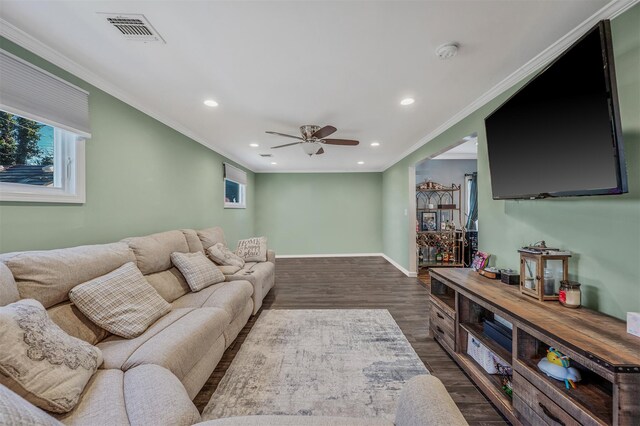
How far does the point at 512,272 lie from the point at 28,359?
301cm

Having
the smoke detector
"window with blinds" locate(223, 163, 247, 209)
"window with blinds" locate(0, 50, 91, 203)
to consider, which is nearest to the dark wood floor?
"window with blinds" locate(223, 163, 247, 209)

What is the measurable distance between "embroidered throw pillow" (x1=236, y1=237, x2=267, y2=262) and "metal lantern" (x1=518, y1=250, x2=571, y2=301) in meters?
3.29

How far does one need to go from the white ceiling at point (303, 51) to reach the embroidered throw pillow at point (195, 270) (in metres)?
1.65

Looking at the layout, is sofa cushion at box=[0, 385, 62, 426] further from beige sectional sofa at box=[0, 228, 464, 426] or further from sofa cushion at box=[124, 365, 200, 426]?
sofa cushion at box=[124, 365, 200, 426]

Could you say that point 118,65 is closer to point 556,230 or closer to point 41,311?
point 41,311

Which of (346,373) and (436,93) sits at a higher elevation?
(436,93)

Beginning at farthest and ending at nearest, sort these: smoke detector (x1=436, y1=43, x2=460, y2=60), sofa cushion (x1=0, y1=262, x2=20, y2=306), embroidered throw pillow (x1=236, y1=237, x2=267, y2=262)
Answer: embroidered throw pillow (x1=236, y1=237, x2=267, y2=262)
smoke detector (x1=436, y1=43, x2=460, y2=60)
sofa cushion (x1=0, y1=262, x2=20, y2=306)

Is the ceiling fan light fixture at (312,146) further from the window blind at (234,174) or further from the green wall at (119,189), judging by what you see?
the window blind at (234,174)

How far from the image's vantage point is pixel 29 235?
67.6 inches

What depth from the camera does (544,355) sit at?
1.53 meters

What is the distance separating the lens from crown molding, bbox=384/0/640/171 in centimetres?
139

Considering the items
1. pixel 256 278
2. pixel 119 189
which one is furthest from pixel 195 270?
pixel 119 189

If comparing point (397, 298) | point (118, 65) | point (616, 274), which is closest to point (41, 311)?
point (118, 65)

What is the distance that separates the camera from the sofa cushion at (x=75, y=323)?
146 cm
